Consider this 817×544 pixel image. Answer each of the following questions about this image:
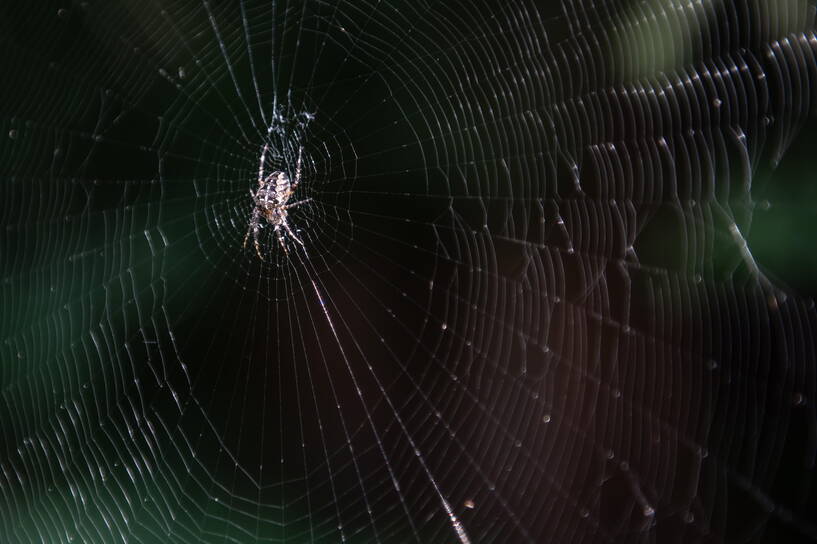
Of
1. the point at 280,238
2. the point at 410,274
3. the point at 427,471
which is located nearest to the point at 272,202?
the point at 280,238

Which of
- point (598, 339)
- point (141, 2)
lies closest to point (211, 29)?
point (141, 2)

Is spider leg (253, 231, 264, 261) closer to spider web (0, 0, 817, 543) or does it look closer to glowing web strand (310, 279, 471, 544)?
spider web (0, 0, 817, 543)

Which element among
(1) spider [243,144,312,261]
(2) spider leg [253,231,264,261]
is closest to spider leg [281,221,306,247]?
(1) spider [243,144,312,261]

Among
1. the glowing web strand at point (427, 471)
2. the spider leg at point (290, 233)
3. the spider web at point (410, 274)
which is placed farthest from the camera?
the spider leg at point (290, 233)

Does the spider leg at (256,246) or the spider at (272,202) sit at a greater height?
the spider at (272,202)

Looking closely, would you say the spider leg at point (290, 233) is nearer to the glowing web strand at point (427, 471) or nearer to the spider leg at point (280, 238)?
the spider leg at point (280, 238)

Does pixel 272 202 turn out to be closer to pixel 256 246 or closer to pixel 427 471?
pixel 256 246

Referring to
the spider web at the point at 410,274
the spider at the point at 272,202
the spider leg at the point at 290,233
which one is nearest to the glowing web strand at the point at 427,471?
the spider web at the point at 410,274
